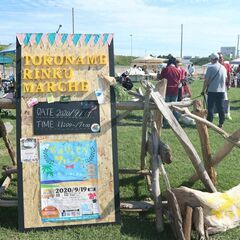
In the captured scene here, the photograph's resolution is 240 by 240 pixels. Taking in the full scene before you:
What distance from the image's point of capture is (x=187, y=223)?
409cm

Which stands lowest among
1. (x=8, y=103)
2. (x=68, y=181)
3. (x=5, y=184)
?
(x=5, y=184)

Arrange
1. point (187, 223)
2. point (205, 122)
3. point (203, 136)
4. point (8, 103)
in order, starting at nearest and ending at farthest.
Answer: point (187, 223) < point (8, 103) < point (205, 122) < point (203, 136)

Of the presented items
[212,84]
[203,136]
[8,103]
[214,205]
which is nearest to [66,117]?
[8,103]

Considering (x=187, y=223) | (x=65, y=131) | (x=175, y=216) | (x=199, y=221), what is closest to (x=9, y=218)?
(x=65, y=131)

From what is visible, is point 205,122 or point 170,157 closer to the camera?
point 170,157

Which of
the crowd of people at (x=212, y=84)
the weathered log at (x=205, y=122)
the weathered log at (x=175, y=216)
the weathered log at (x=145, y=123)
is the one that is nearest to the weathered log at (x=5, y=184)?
the weathered log at (x=145, y=123)

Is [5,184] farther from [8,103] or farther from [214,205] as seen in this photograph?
[214,205]

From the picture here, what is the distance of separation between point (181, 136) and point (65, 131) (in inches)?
50.1

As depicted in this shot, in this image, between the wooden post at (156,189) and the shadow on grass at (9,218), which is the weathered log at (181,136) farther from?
the shadow on grass at (9,218)

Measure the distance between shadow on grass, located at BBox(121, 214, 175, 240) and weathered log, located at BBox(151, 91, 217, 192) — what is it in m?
0.71

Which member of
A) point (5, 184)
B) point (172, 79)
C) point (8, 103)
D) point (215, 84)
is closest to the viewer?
point (8, 103)

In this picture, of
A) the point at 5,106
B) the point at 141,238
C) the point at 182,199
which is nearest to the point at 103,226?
the point at 141,238

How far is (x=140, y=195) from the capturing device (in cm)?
573

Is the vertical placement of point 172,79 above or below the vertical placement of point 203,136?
above
